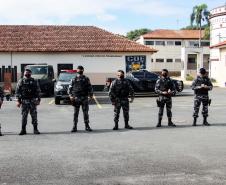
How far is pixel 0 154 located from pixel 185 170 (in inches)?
145

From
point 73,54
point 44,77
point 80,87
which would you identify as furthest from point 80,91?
point 73,54

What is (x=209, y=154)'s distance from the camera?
336 inches

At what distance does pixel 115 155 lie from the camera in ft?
27.9

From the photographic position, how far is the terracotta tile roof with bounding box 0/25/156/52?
113ft

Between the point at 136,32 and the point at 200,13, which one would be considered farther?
the point at 136,32

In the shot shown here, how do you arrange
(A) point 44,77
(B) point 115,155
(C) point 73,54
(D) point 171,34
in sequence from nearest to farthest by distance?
(B) point 115,155, (A) point 44,77, (C) point 73,54, (D) point 171,34

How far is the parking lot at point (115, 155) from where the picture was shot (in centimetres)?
677

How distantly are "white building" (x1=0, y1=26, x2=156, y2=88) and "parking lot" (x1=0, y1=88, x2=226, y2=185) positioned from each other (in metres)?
20.7

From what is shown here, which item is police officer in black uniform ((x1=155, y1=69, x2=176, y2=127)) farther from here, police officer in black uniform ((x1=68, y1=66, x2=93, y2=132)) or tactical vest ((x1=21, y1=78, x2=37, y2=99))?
tactical vest ((x1=21, y1=78, x2=37, y2=99))

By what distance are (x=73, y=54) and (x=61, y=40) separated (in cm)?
218

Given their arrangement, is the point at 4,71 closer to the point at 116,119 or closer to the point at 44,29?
the point at 44,29

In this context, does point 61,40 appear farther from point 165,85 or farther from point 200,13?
point 200,13

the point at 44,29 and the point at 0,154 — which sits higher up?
the point at 44,29

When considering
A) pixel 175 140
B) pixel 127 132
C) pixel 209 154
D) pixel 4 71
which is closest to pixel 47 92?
pixel 4 71
